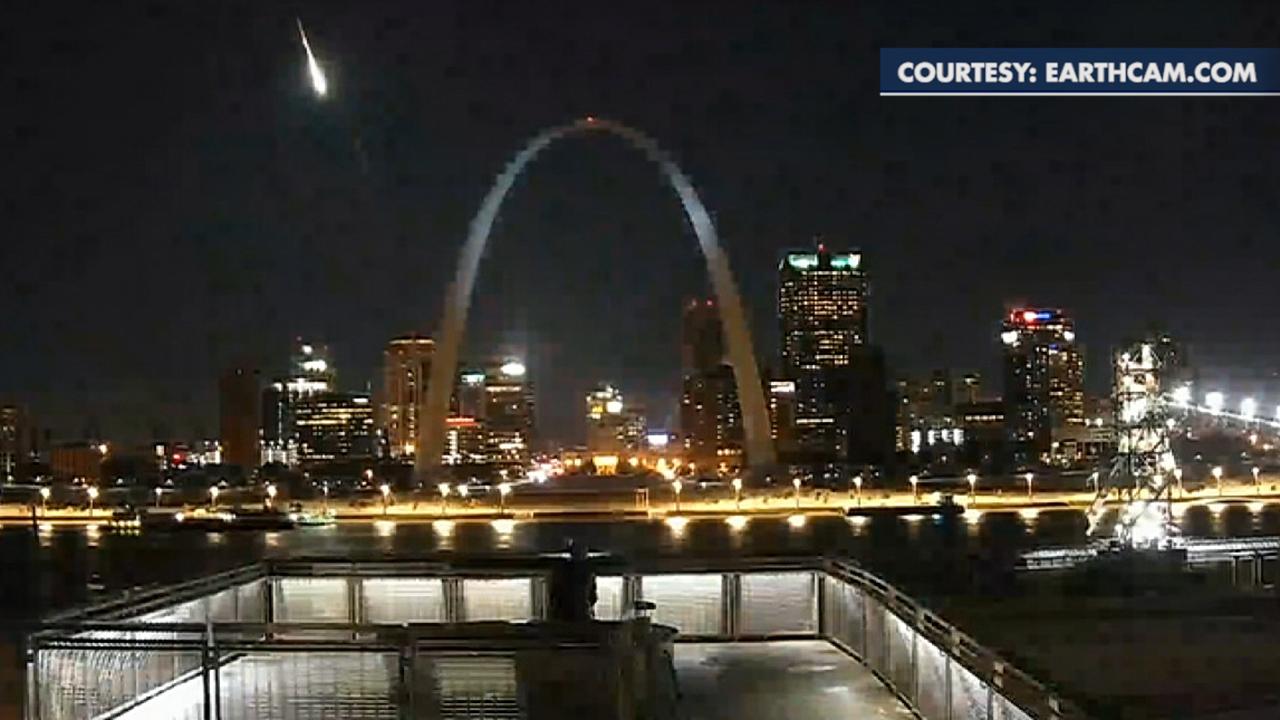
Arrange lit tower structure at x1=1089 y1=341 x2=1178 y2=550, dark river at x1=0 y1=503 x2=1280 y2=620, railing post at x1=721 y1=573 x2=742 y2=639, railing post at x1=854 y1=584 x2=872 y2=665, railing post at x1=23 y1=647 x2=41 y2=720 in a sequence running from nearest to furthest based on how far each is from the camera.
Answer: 1. railing post at x1=23 y1=647 x2=41 y2=720
2. railing post at x1=854 y1=584 x2=872 y2=665
3. railing post at x1=721 y1=573 x2=742 y2=639
4. lit tower structure at x1=1089 y1=341 x2=1178 y2=550
5. dark river at x1=0 y1=503 x2=1280 y2=620

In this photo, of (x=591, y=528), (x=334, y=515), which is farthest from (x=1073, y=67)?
(x=334, y=515)

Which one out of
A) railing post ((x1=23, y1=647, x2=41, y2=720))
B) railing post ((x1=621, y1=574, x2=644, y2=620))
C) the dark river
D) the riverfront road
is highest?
railing post ((x1=23, y1=647, x2=41, y2=720))

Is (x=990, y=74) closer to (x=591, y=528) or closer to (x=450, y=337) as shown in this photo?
(x=591, y=528)

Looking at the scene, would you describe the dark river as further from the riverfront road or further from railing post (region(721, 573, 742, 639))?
railing post (region(721, 573, 742, 639))

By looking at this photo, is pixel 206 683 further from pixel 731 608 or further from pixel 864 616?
pixel 731 608

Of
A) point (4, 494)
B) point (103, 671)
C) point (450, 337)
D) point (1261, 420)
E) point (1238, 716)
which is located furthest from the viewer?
point (4, 494)

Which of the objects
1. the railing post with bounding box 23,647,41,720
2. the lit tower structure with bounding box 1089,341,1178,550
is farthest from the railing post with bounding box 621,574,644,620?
the lit tower structure with bounding box 1089,341,1178,550

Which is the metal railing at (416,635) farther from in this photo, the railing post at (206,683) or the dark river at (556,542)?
the dark river at (556,542)
